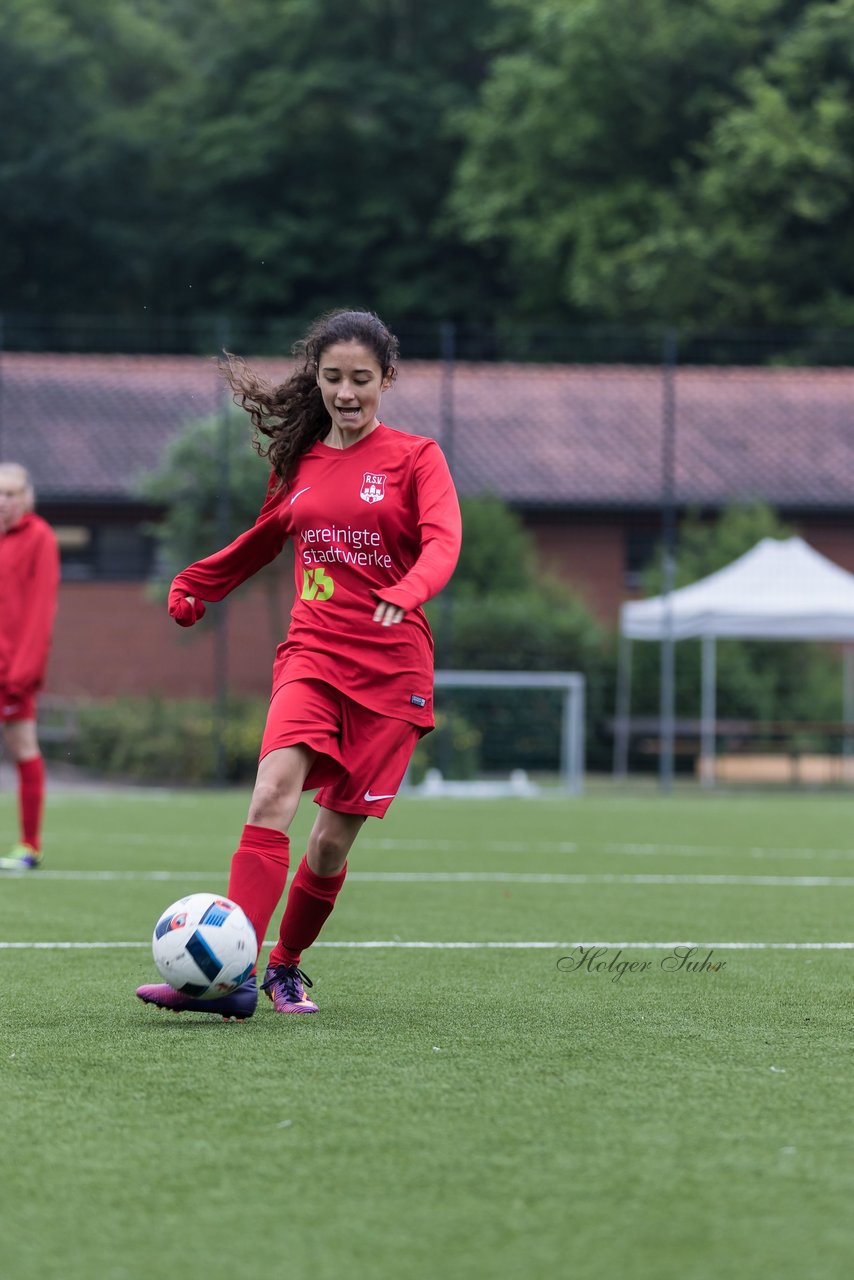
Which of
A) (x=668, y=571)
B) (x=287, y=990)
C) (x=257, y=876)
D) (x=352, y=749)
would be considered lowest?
(x=287, y=990)

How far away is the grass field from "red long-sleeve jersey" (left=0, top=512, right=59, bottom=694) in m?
1.87

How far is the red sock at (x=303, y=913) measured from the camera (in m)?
5.16

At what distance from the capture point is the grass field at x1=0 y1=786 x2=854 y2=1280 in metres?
2.71

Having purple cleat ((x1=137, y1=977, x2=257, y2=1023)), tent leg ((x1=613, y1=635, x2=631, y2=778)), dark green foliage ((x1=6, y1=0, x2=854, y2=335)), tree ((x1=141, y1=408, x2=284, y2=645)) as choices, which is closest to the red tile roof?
dark green foliage ((x1=6, y1=0, x2=854, y2=335))

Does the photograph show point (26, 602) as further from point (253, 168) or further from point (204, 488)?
point (253, 168)

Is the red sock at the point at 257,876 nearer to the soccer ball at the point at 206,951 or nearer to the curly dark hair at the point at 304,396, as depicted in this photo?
the soccer ball at the point at 206,951

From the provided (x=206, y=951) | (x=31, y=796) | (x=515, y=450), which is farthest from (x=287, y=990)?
(x=515, y=450)

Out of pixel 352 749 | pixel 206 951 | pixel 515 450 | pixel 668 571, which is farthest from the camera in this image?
pixel 515 450

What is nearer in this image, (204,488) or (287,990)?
(287,990)

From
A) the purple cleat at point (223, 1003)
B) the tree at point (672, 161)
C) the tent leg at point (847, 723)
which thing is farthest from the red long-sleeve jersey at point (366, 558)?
the tree at point (672, 161)

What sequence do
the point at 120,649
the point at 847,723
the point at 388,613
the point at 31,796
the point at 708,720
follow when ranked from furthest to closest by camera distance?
the point at 120,649, the point at 847,723, the point at 708,720, the point at 31,796, the point at 388,613

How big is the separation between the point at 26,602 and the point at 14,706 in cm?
54

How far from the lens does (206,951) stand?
463 centimetres

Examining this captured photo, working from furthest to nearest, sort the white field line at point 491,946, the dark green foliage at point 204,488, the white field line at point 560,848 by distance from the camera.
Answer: the dark green foliage at point 204,488 < the white field line at point 560,848 < the white field line at point 491,946
